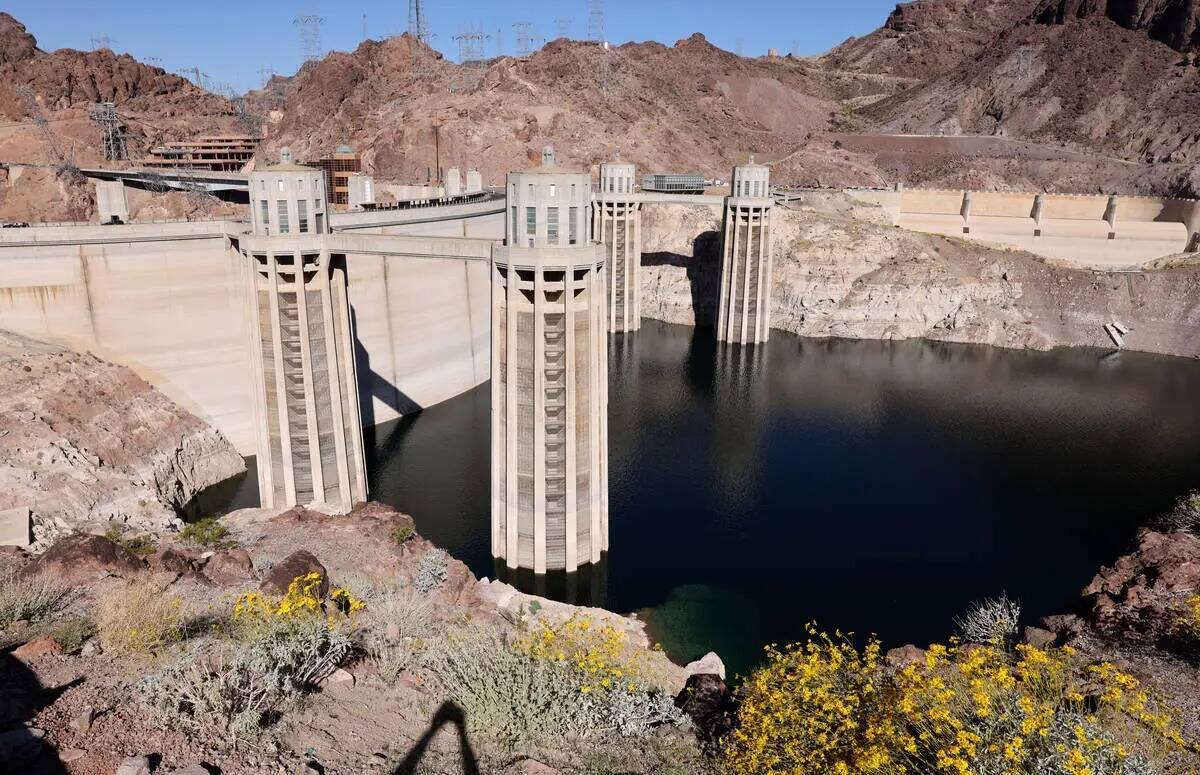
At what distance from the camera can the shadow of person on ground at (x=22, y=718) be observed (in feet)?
37.0

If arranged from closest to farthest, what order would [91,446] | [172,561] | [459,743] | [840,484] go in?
[459,743], [172,561], [91,446], [840,484]

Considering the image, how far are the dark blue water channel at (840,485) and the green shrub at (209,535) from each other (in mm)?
10338

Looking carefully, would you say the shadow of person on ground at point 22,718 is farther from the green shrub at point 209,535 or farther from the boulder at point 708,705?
the green shrub at point 209,535

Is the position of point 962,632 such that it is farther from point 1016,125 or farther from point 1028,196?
point 1016,125

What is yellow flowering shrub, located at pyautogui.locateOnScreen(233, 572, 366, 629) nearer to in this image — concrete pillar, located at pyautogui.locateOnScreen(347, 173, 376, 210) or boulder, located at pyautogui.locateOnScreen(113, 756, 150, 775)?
boulder, located at pyautogui.locateOnScreen(113, 756, 150, 775)

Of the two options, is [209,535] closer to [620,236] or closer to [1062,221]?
[620,236]

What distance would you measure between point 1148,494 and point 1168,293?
48.3 meters

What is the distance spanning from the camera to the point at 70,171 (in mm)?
84125

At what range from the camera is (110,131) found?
379ft

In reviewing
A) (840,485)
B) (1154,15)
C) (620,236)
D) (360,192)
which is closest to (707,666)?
(840,485)

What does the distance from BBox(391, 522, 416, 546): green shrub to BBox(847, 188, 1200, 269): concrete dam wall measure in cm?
8157

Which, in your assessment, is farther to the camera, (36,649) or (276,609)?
(276,609)

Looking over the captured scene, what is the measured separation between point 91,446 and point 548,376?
22.7 metres

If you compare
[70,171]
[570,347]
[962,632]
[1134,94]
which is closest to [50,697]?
[570,347]
